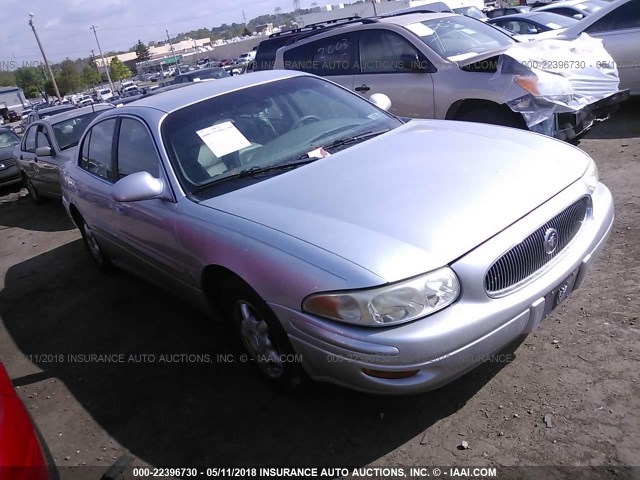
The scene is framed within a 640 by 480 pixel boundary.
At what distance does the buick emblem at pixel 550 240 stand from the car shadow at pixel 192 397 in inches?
28.6

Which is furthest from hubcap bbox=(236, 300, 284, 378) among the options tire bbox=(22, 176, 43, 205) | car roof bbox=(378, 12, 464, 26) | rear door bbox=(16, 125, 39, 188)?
tire bbox=(22, 176, 43, 205)

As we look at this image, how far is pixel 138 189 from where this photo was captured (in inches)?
122

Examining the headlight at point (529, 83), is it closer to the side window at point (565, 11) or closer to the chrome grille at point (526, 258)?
the chrome grille at point (526, 258)

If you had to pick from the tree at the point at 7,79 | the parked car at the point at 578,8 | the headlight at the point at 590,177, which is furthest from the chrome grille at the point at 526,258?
the tree at the point at 7,79

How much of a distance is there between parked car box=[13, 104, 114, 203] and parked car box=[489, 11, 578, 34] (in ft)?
28.4

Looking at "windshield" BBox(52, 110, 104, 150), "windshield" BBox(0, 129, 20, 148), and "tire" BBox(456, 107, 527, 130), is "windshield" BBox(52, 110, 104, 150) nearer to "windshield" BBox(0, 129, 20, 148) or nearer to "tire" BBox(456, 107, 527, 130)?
"windshield" BBox(0, 129, 20, 148)

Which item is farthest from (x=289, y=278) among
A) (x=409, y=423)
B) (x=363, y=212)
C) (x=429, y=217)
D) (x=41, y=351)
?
(x=41, y=351)

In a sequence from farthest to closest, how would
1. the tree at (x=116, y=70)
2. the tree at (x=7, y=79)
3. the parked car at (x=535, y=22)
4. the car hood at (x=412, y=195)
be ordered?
the tree at (x=7, y=79) → the tree at (x=116, y=70) → the parked car at (x=535, y=22) → the car hood at (x=412, y=195)

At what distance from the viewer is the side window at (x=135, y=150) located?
3.45 m

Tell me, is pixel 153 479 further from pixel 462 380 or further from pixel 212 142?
pixel 212 142

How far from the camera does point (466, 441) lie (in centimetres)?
249

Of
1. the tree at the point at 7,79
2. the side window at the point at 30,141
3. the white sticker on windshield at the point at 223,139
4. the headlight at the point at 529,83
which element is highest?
the tree at the point at 7,79

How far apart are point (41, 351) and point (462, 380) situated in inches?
125

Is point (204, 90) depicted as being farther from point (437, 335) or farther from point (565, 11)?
point (565, 11)
